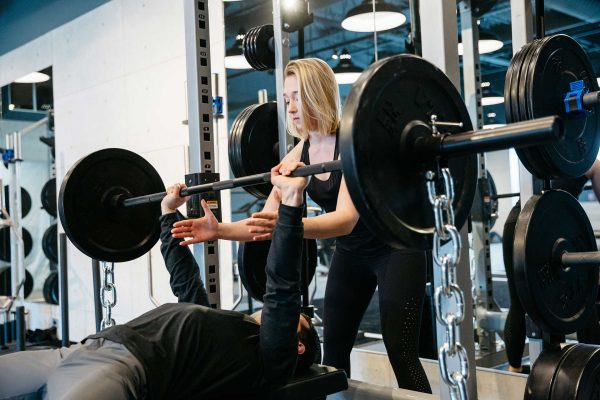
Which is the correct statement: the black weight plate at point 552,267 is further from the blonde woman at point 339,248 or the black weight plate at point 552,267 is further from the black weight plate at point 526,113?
the blonde woman at point 339,248

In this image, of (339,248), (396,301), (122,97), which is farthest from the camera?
(122,97)

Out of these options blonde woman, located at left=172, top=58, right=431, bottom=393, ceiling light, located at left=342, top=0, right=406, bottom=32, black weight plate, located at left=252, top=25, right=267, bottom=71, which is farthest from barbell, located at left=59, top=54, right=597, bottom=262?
ceiling light, located at left=342, top=0, right=406, bottom=32

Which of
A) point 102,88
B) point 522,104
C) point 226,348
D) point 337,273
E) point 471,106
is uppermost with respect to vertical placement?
point 102,88

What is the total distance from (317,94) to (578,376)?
1.12m

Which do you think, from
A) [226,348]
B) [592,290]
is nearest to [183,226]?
[226,348]

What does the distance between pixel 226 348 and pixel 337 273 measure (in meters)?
0.55

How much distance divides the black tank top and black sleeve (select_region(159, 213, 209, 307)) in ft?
1.67

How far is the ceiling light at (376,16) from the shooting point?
426 cm

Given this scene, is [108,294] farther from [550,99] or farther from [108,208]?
[550,99]

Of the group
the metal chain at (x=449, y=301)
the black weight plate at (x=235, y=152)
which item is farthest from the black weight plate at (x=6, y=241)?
the metal chain at (x=449, y=301)

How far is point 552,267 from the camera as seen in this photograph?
1.74 m

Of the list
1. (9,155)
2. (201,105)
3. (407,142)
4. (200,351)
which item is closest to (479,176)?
(201,105)

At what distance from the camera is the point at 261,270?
2.53 meters

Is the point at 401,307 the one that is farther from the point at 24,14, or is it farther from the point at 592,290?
the point at 24,14
